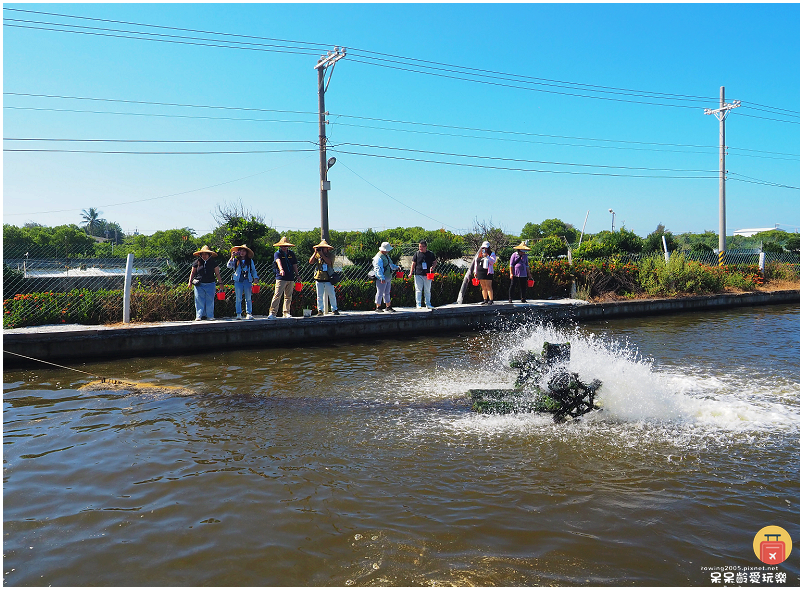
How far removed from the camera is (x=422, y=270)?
47.7 ft

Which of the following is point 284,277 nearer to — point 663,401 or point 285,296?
point 285,296

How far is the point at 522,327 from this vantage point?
14.7m

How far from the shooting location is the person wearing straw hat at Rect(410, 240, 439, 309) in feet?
47.4

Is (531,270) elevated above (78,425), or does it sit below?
above

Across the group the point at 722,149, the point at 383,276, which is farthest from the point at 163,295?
the point at 722,149

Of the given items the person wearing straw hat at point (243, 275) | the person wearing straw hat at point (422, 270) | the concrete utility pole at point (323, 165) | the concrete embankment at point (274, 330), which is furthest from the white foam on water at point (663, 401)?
the concrete utility pole at point (323, 165)

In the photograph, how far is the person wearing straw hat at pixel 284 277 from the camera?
42.4 feet

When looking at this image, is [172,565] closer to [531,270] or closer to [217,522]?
[217,522]

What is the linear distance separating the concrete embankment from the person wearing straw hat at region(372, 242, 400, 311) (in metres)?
0.52

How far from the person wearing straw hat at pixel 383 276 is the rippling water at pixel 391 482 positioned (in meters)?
5.28

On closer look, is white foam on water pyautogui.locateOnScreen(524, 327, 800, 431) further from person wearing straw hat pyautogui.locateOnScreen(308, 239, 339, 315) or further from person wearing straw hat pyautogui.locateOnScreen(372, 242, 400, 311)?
person wearing straw hat pyautogui.locateOnScreen(308, 239, 339, 315)

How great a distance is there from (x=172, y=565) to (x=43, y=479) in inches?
87.4

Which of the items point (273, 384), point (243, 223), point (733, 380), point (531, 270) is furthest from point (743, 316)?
point (243, 223)

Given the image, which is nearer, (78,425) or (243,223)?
(78,425)
